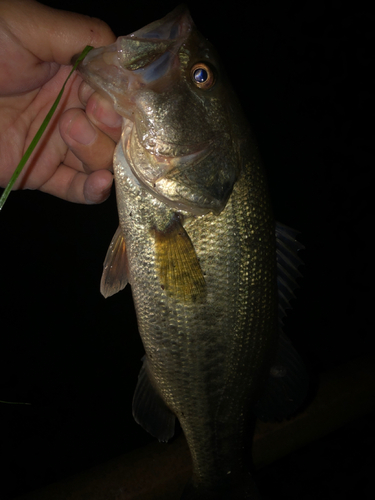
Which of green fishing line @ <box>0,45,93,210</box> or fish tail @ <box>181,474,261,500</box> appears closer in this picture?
green fishing line @ <box>0,45,93,210</box>

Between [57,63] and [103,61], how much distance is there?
2.25ft

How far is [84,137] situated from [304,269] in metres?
3.89

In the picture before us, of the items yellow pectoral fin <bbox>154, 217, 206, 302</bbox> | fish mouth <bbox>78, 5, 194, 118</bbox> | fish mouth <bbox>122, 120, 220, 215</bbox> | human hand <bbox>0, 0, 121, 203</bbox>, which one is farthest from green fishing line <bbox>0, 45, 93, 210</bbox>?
yellow pectoral fin <bbox>154, 217, 206, 302</bbox>

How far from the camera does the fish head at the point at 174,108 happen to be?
107cm

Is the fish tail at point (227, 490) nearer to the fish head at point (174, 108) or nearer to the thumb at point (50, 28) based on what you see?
the fish head at point (174, 108)

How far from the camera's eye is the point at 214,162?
1.17 meters

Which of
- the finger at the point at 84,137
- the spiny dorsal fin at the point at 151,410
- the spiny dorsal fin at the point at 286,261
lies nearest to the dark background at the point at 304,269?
the spiny dorsal fin at the point at 151,410

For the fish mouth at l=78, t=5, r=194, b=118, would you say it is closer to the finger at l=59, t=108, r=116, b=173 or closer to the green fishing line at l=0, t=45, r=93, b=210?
the green fishing line at l=0, t=45, r=93, b=210

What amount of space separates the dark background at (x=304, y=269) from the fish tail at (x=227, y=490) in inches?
86.1

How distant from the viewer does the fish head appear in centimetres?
107

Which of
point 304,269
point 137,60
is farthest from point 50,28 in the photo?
point 304,269

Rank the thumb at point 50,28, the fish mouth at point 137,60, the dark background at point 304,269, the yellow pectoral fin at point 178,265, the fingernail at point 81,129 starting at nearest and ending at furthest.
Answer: the fish mouth at point 137,60 → the yellow pectoral fin at point 178,265 → the thumb at point 50,28 → the fingernail at point 81,129 → the dark background at point 304,269

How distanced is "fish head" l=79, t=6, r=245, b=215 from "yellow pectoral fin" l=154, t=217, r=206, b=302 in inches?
4.4

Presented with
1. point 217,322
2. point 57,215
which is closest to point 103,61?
point 217,322
